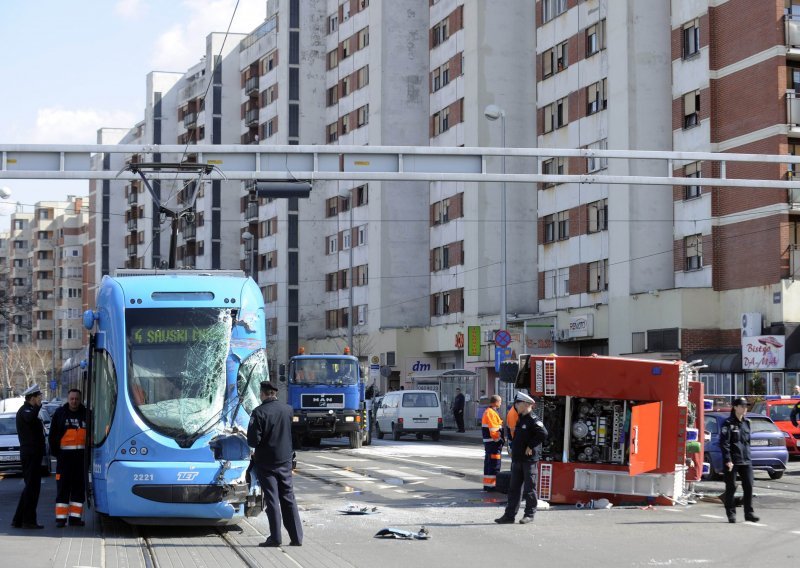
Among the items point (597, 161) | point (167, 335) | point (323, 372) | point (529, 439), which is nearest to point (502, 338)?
point (323, 372)

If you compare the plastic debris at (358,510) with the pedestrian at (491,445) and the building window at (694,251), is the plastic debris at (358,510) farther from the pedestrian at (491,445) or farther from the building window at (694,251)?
the building window at (694,251)

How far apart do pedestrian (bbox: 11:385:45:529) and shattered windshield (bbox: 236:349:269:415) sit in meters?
2.66

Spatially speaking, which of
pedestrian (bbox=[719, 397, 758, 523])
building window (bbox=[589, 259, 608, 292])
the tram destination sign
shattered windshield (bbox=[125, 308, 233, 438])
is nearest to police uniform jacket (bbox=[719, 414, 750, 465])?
pedestrian (bbox=[719, 397, 758, 523])

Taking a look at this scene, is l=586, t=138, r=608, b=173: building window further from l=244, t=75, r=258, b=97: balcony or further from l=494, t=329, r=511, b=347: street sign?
l=244, t=75, r=258, b=97: balcony

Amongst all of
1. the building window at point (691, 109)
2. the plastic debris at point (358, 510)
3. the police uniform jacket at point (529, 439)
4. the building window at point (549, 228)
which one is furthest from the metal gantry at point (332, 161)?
the building window at point (549, 228)

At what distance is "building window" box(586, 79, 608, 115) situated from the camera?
181 ft

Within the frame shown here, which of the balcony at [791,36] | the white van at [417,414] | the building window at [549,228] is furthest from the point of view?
the building window at [549,228]

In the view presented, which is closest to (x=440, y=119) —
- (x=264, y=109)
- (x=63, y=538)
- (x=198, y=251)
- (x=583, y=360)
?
(x=264, y=109)

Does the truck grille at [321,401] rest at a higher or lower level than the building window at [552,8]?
lower

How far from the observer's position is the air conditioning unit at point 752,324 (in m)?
45.2

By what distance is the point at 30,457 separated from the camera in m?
16.9

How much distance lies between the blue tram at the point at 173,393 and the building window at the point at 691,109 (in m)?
35.8

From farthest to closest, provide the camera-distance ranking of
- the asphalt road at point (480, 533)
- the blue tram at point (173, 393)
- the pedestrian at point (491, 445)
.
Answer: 1. the pedestrian at point (491, 445)
2. the blue tram at point (173, 393)
3. the asphalt road at point (480, 533)

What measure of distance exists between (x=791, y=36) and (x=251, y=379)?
112 ft
